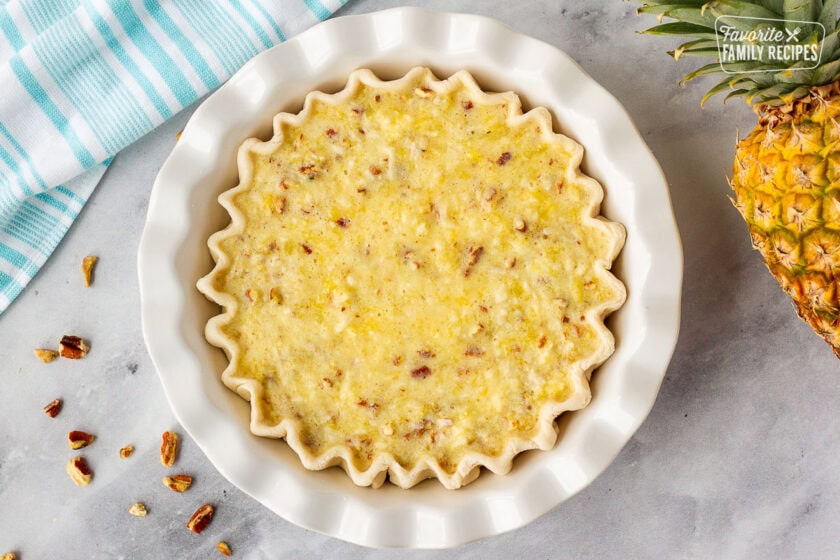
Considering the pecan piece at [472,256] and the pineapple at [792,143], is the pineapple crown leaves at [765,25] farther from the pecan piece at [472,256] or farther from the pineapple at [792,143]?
the pecan piece at [472,256]

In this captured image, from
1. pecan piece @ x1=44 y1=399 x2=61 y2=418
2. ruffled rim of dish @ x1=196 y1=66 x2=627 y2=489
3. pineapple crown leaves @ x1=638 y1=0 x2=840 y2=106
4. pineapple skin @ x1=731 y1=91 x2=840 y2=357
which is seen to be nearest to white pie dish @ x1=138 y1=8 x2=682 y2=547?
ruffled rim of dish @ x1=196 y1=66 x2=627 y2=489

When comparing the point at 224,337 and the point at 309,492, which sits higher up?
the point at 224,337

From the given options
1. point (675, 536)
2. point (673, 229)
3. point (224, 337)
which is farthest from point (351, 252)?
point (675, 536)

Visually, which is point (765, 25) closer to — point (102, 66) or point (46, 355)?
point (102, 66)

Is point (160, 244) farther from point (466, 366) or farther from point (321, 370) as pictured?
point (466, 366)

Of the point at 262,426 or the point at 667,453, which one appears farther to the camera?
the point at 667,453

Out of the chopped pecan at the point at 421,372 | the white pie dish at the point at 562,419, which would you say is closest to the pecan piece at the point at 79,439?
the white pie dish at the point at 562,419

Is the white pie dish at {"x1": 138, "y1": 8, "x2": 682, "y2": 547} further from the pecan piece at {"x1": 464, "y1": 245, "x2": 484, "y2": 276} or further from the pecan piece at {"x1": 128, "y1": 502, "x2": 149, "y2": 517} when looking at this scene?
the pecan piece at {"x1": 128, "y1": 502, "x2": 149, "y2": 517}
